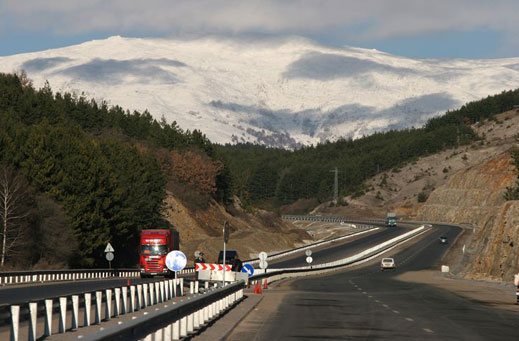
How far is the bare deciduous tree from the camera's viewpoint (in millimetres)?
74562

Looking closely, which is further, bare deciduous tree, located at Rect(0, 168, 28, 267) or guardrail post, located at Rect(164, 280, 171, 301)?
bare deciduous tree, located at Rect(0, 168, 28, 267)

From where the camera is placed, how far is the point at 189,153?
6663 inches

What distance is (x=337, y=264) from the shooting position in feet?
347

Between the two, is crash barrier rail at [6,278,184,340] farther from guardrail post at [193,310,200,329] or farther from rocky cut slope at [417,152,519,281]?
rocky cut slope at [417,152,519,281]

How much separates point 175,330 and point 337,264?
3354 inches

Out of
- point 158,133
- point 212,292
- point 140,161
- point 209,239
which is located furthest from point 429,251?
point 212,292

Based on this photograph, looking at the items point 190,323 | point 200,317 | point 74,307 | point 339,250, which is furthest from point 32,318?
point 339,250

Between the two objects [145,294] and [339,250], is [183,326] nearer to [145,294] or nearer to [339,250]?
[145,294]

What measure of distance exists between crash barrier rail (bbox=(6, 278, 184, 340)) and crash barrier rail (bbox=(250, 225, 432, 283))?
21.8m

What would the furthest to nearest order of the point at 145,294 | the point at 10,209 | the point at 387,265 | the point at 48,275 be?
the point at 387,265, the point at 10,209, the point at 48,275, the point at 145,294

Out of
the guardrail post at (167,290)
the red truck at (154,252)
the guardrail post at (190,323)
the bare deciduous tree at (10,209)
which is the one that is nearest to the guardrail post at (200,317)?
the guardrail post at (190,323)

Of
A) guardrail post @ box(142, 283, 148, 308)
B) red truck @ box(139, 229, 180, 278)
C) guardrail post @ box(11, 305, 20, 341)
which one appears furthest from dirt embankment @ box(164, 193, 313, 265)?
guardrail post @ box(11, 305, 20, 341)

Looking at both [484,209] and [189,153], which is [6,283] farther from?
[484,209]

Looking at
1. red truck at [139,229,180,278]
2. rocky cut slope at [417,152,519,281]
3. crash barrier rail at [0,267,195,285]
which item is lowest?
crash barrier rail at [0,267,195,285]
